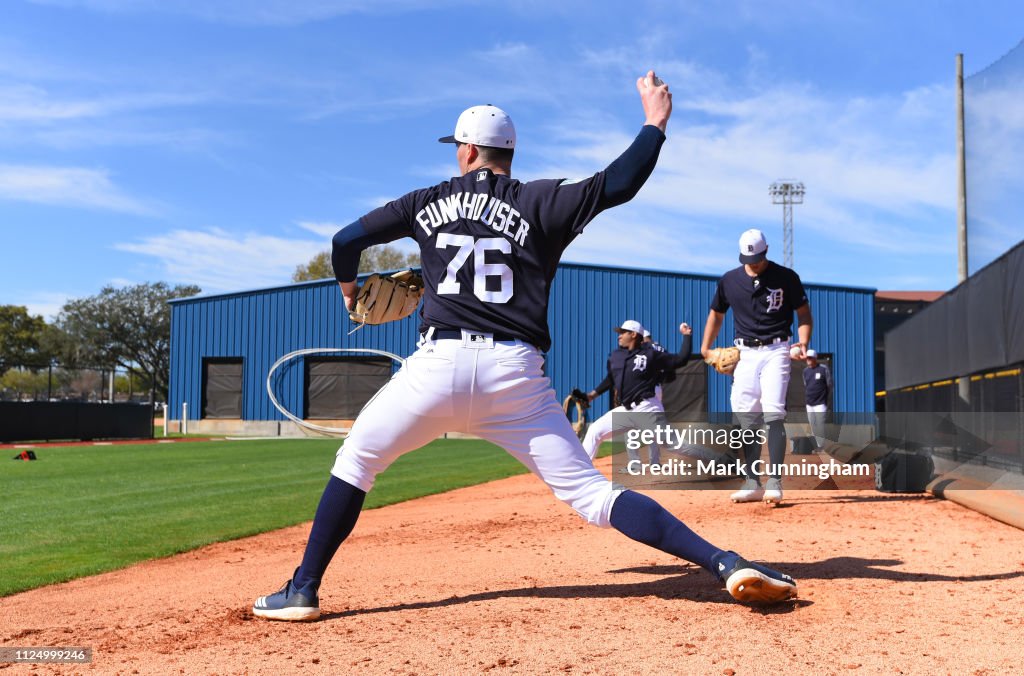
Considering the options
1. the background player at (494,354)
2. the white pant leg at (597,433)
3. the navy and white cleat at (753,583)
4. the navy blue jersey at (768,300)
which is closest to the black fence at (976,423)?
the navy blue jersey at (768,300)

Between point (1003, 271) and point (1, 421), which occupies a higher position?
point (1003, 271)

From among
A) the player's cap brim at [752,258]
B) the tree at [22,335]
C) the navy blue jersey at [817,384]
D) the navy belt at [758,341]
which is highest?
the tree at [22,335]

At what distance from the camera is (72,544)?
6.81m

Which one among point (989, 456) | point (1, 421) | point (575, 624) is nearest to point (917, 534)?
point (575, 624)

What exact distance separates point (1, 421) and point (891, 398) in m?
23.2

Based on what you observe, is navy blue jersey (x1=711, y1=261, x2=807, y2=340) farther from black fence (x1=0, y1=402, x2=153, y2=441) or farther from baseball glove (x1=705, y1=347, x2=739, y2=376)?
black fence (x1=0, y1=402, x2=153, y2=441)

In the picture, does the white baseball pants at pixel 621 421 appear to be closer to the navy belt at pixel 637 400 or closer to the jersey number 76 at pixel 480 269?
the navy belt at pixel 637 400

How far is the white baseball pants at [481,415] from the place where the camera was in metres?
3.57

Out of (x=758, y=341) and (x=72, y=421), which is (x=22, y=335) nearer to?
(x=72, y=421)

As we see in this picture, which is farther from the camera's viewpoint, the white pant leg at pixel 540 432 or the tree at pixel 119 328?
the tree at pixel 119 328

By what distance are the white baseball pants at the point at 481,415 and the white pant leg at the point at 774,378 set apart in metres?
3.85

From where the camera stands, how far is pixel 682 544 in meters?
3.62

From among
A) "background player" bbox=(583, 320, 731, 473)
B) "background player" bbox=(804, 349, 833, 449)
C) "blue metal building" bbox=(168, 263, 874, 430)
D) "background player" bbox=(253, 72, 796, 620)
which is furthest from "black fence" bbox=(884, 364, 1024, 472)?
"blue metal building" bbox=(168, 263, 874, 430)

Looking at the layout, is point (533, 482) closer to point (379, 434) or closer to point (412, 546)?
point (412, 546)
